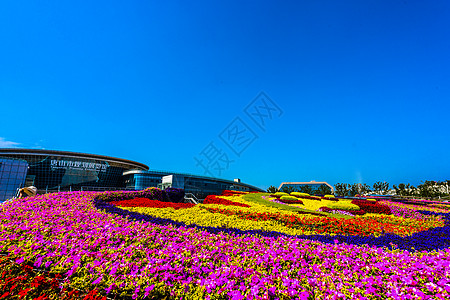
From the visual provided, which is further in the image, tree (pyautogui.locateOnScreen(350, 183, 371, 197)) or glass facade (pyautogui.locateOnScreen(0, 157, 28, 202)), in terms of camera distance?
tree (pyautogui.locateOnScreen(350, 183, 371, 197))

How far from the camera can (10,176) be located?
30344 mm

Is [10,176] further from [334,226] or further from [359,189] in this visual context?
[359,189]

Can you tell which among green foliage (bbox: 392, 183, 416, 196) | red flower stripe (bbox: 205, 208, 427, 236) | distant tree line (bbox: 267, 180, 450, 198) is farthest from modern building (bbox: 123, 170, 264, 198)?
green foliage (bbox: 392, 183, 416, 196)

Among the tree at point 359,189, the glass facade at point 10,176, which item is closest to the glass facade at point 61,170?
the glass facade at point 10,176

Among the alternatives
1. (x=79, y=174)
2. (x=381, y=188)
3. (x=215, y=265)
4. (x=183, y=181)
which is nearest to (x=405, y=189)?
(x=381, y=188)

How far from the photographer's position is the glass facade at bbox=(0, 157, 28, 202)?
29.3 m

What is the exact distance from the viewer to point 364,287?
269 cm

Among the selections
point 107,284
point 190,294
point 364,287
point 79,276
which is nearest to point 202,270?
point 190,294

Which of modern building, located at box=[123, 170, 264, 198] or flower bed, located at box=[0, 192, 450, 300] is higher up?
modern building, located at box=[123, 170, 264, 198]

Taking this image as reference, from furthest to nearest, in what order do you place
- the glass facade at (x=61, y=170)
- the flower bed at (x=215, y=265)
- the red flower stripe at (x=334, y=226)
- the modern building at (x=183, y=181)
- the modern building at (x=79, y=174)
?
the glass facade at (x=61, y=170) < the modern building at (x=79, y=174) < the modern building at (x=183, y=181) < the red flower stripe at (x=334, y=226) < the flower bed at (x=215, y=265)

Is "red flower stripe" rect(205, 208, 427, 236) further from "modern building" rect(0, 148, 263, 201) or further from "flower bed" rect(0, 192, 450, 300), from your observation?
"modern building" rect(0, 148, 263, 201)

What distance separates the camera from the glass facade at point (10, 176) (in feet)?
96.2

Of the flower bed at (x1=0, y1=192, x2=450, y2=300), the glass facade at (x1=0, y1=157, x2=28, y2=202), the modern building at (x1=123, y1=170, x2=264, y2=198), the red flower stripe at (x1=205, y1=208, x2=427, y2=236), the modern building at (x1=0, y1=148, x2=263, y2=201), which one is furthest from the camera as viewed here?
the modern building at (x1=0, y1=148, x2=263, y2=201)

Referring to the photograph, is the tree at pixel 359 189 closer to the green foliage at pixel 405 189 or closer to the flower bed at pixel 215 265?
the green foliage at pixel 405 189
